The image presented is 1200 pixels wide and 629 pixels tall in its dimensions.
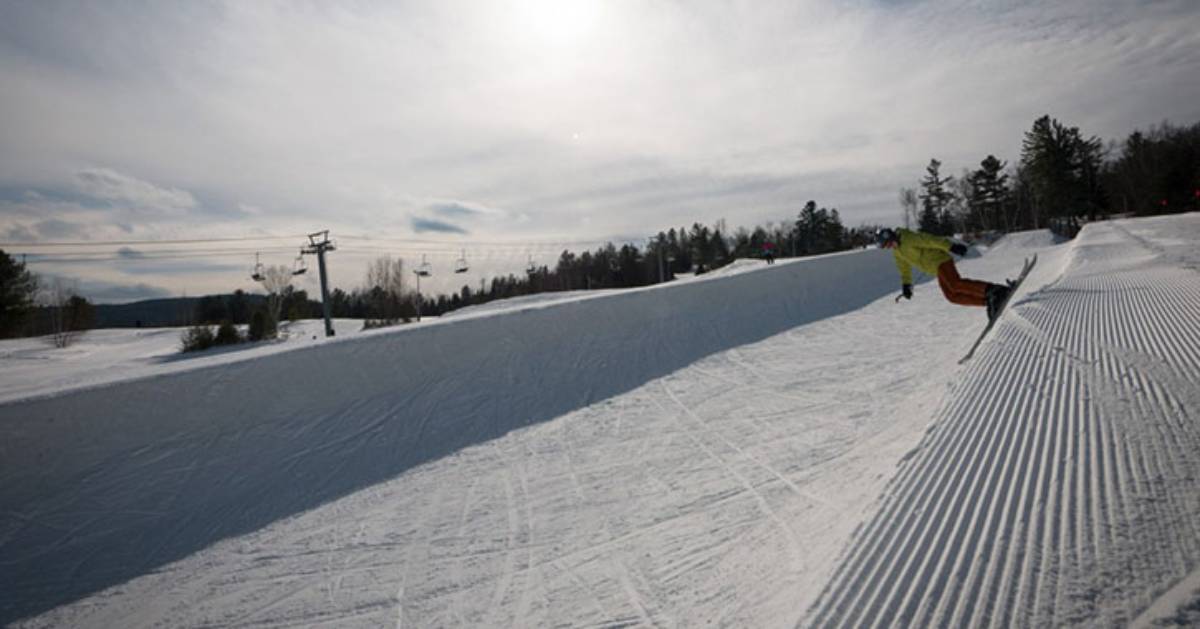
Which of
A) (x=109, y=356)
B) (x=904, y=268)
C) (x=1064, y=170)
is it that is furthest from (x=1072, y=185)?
(x=109, y=356)

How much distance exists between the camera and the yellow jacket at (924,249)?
7.25 meters

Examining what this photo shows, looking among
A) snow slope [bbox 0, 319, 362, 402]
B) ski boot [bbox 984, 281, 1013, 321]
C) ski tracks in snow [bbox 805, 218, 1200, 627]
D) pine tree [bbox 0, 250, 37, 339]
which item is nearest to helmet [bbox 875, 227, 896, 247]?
ski boot [bbox 984, 281, 1013, 321]

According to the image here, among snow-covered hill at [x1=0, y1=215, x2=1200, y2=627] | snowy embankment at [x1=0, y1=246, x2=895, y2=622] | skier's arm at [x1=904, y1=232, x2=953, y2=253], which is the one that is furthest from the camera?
skier's arm at [x1=904, y1=232, x2=953, y2=253]

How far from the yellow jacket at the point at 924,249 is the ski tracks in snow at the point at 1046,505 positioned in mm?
2896

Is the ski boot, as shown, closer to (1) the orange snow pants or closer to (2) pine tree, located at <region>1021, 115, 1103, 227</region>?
(1) the orange snow pants

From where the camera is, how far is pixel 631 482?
526 cm

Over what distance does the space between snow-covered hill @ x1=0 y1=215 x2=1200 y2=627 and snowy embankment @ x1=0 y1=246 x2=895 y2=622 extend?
36mm

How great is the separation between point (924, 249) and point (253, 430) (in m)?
10.9

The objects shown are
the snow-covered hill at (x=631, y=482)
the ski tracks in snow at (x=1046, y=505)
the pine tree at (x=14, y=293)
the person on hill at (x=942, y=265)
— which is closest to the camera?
the ski tracks in snow at (x=1046, y=505)

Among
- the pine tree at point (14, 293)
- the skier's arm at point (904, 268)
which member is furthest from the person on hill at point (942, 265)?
the pine tree at point (14, 293)

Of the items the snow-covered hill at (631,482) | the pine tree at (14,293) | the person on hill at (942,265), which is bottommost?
the snow-covered hill at (631,482)

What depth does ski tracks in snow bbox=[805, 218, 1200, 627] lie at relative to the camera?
6.16ft

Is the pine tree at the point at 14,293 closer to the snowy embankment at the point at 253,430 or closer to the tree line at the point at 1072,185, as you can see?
the snowy embankment at the point at 253,430

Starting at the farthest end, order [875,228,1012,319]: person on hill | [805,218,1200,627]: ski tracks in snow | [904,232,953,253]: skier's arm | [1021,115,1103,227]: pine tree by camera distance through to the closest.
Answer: [1021,115,1103,227]: pine tree → [875,228,1012,319]: person on hill → [904,232,953,253]: skier's arm → [805,218,1200,627]: ski tracks in snow
